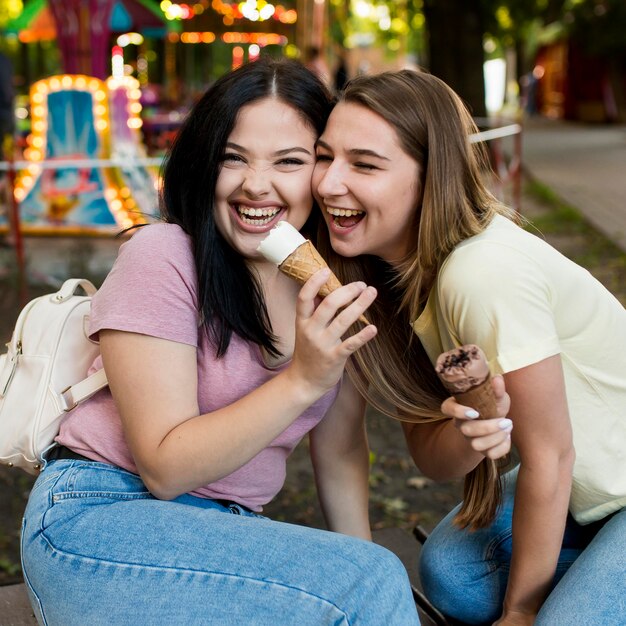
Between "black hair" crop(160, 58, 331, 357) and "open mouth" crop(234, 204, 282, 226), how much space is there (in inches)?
2.9

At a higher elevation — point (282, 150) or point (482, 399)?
point (282, 150)

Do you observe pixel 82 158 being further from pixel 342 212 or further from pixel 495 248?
pixel 495 248

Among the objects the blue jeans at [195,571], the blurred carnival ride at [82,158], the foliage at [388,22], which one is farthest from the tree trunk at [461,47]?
the blue jeans at [195,571]

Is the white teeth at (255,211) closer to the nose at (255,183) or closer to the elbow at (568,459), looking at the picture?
the nose at (255,183)

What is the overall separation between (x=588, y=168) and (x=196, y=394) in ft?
51.4

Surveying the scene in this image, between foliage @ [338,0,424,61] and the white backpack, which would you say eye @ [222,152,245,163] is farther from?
foliage @ [338,0,424,61]

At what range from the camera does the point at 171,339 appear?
200 cm

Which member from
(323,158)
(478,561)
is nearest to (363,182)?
(323,158)

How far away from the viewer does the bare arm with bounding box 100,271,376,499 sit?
1828 millimetres

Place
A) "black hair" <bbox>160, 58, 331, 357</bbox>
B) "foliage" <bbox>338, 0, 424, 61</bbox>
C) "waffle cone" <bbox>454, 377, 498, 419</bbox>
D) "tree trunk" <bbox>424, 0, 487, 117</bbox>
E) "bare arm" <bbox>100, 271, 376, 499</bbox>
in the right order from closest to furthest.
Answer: "waffle cone" <bbox>454, 377, 498, 419</bbox>, "bare arm" <bbox>100, 271, 376, 499</bbox>, "black hair" <bbox>160, 58, 331, 357</bbox>, "tree trunk" <bbox>424, 0, 487, 117</bbox>, "foliage" <bbox>338, 0, 424, 61</bbox>

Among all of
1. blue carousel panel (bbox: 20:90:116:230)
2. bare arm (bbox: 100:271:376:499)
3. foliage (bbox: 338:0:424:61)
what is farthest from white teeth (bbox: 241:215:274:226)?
foliage (bbox: 338:0:424:61)

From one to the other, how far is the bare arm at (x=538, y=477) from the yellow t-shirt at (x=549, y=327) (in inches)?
2.7

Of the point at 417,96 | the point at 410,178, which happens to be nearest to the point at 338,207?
the point at 410,178

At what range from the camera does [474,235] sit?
2.10 m
